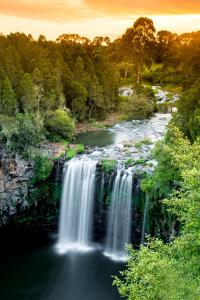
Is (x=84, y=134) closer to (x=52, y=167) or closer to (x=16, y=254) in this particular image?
(x=52, y=167)

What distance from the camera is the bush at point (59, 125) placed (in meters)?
37.1

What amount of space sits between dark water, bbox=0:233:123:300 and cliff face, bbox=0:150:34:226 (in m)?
2.82

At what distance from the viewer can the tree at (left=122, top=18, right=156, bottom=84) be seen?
71000mm

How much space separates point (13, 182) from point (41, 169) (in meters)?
2.50

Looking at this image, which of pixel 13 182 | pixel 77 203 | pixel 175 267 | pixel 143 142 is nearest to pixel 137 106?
pixel 143 142

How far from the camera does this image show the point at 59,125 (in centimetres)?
3712

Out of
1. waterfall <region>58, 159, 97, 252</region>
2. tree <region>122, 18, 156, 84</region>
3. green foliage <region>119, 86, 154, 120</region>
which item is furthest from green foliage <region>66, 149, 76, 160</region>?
tree <region>122, 18, 156, 84</region>

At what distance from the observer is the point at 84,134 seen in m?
41.1

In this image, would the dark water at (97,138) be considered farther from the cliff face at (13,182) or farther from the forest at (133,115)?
the cliff face at (13,182)

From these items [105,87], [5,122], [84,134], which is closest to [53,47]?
[105,87]

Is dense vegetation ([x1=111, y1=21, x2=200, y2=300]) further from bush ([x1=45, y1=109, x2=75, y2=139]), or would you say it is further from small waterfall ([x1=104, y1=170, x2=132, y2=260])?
bush ([x1=45, y1=109, x2=75, y2=139])

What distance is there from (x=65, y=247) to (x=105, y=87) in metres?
25.9

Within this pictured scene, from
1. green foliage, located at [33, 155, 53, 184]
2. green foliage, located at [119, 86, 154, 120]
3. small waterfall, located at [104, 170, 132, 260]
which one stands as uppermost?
green foliage, located at [119, 86, 154, 120]

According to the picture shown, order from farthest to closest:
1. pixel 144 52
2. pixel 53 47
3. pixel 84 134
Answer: pixel 144 52, pixel 53 47, pixel 84 134
